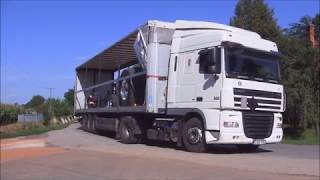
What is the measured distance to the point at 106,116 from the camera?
75.8 ft

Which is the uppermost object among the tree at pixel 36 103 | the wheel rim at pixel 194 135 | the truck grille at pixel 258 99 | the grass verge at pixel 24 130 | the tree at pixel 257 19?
the tree at pixel 257 19

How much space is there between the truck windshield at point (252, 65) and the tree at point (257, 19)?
20.0 metres

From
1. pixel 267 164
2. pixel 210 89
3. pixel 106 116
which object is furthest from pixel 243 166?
pixel 106 116

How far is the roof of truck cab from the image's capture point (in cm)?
1636

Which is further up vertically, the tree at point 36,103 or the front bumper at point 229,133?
the tree at point 36,103

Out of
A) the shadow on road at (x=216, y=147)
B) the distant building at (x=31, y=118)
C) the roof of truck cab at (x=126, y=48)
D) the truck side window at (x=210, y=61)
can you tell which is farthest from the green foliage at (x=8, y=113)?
the truck side window at (x=210, y=61)

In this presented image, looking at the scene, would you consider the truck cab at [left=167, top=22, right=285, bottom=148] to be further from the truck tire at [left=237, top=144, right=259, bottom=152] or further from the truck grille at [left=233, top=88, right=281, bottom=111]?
the truck tire at [left=237, top=144, right=259, bottom=152]

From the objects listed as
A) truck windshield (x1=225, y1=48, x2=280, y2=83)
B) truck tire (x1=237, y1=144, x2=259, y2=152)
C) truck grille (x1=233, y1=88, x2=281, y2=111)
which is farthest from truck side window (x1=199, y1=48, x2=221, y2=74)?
truck tire (x1=237, y1=144, x2=259, y2=152)

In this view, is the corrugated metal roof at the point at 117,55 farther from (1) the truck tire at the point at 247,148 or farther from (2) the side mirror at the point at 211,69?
(1) the truck tire at the point at 247,148

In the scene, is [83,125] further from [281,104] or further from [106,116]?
[281,104]

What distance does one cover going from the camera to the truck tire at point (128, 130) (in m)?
19.4

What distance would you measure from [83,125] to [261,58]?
13551mm

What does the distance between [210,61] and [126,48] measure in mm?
5956

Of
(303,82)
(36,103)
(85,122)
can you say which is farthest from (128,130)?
(36,103)
